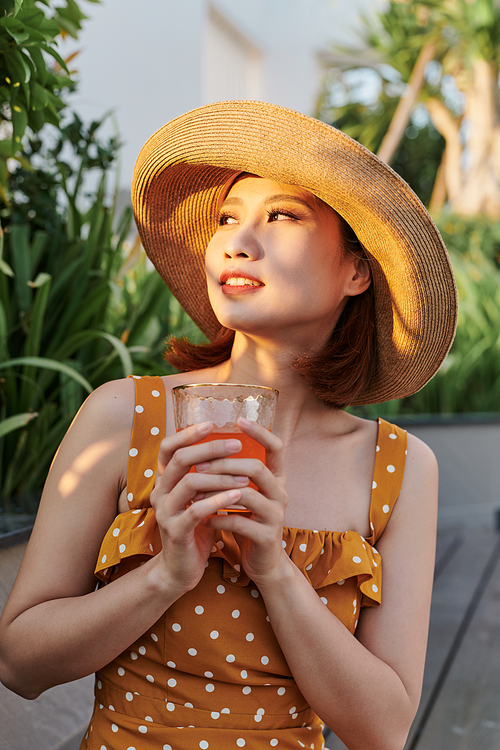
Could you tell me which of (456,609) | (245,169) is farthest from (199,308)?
(456,609)

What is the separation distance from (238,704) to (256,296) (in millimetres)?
740

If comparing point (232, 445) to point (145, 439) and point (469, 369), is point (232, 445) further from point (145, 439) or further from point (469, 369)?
point (469, 369)

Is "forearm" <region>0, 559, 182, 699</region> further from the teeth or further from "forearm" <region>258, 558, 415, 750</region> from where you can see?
the teeth

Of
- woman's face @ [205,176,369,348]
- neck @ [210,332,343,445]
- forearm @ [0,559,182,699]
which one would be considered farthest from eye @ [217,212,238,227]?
forearm @ [0,559,182,699]

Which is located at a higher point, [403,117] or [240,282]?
[403,117]

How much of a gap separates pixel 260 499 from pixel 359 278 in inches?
30.8

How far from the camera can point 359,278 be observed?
1.55 m

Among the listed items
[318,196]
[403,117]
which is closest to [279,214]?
[318,196]

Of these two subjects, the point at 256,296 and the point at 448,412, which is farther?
the point at 448,412

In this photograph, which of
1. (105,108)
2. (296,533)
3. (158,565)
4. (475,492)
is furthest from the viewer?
(105,108)

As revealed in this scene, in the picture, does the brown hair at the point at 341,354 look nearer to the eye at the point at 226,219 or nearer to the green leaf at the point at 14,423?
the eye at the point at 226,219

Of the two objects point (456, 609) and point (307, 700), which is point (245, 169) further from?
point (456, 609)

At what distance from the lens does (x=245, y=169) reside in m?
1.41

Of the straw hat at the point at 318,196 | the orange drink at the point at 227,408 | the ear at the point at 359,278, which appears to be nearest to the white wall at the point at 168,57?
the straw hat at the point at 318,196
